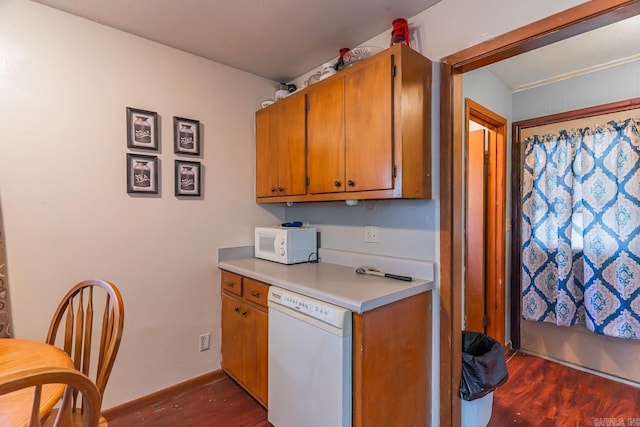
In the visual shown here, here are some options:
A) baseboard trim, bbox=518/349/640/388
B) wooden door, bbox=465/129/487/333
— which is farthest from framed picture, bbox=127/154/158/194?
baseboard trim, bbox=518/349/640/388

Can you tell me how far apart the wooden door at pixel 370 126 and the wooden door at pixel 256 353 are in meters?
1.00

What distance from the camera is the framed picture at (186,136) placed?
85.9 inches

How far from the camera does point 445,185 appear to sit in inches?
66.6

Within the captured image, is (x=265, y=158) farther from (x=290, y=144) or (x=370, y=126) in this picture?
(x=370, y=126)

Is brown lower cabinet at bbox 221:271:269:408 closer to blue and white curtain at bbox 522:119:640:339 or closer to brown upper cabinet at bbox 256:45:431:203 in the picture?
brown upper cabinet at bbox 256:45:431:203

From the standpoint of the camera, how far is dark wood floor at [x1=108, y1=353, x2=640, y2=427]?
1918mm

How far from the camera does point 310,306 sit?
1.54m

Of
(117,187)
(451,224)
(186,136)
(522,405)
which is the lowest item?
(522,405)

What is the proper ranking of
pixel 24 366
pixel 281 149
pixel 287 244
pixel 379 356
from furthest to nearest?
pixel 281 149 < pixel 287 244 < pixel 379 356 < pixel 24 366

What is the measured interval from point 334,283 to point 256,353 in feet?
2.53

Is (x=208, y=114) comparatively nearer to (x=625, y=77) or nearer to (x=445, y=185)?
(x=445, y=185)

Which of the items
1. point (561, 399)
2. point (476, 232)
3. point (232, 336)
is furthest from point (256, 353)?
point (561, 399)

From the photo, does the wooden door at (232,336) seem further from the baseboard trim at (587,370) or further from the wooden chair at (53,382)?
the baseboard trim at (587,370)

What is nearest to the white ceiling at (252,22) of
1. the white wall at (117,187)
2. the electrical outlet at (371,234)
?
the white wall at (117,187)
